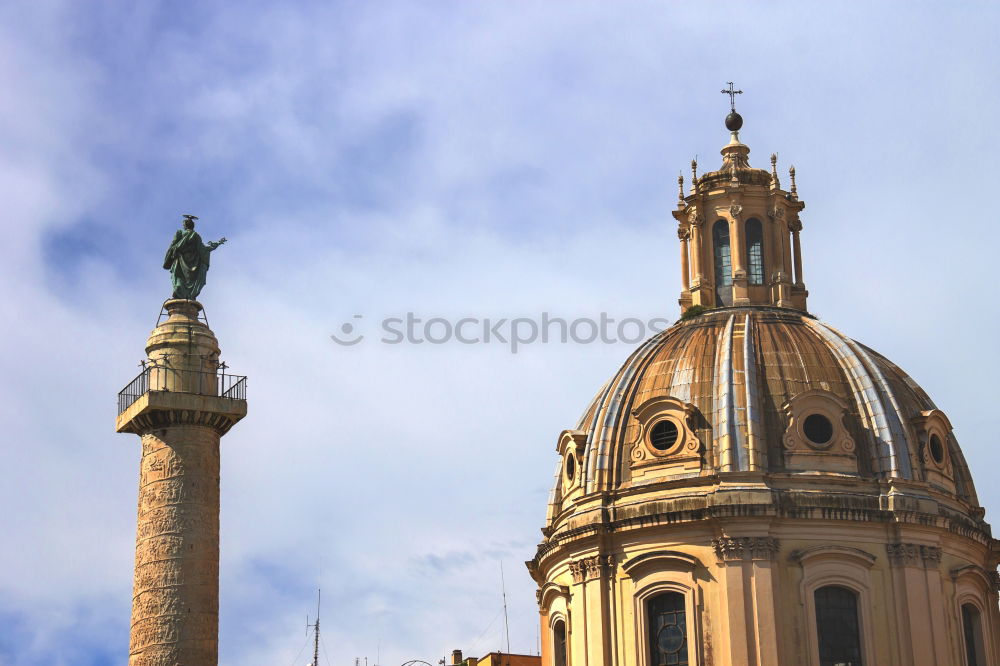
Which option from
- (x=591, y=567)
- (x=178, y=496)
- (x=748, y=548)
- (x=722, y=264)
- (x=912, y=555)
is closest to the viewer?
(x=178, y=496)

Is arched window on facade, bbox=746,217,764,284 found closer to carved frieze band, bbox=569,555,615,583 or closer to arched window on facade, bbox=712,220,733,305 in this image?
arched window on facade, bbox=712,220,733,305

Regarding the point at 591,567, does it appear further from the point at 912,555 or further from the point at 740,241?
the point at 740,241

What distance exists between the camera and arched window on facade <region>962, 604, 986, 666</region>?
56719 mm

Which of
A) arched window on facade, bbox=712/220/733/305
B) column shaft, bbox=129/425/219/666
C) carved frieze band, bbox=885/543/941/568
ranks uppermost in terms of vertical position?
arched window on facade, bbox=712/220/733/305

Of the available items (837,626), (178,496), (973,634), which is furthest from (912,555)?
(178,496)

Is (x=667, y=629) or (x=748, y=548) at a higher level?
(x=748, y=548)

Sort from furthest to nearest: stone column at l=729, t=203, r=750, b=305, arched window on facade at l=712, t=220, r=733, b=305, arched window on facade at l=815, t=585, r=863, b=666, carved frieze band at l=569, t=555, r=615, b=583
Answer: arched window on facade at l=712, t=220, r=733, b=305 < stone column at l=729, t=203, r=750, b=305 < carved frieze band at l=569, t=555, r=615, b=583 < arched window on facade at l=815, t=585, r=863, b=666

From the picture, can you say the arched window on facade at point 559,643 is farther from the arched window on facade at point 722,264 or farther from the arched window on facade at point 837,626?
the arched window on facade at point 722,264

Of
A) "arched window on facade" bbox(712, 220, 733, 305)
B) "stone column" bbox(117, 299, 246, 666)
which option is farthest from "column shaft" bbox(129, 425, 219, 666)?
"arched window on facade" bbox(712, 220, 733, 305)

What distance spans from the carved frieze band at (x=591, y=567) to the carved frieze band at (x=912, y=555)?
26.8 ft

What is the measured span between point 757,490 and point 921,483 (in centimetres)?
537

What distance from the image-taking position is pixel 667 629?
182 ft

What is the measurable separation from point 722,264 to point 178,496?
2542 cm

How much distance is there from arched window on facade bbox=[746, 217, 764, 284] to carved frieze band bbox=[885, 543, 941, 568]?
1182 centimetres
